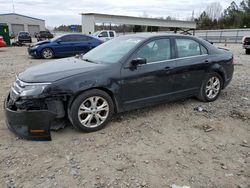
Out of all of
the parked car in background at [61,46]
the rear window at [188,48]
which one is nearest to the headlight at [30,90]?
the rear window at [188,48]

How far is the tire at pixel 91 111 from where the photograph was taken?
355 cm

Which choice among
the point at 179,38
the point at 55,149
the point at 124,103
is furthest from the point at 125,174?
the point at 179,38

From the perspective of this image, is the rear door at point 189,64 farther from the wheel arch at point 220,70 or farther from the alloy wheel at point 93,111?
the alloy wheel at point 93,111

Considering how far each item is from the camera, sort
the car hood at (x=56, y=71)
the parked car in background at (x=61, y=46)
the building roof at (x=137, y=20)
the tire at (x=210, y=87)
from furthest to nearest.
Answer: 1. the building roof at (x=137, y=20)
2. the parked car in background at (x=61, y=46)
3. the tire at (x=210, y=87)
4. the car hood at (x=56, y=71)

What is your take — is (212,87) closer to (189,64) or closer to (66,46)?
(189,64)

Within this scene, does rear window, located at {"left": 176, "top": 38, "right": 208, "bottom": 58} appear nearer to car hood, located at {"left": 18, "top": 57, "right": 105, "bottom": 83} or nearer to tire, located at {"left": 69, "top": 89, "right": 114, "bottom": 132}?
car hood, located at {"left": 18, "top": 57, "right": 105, "bottom": 83}

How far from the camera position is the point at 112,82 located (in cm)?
378

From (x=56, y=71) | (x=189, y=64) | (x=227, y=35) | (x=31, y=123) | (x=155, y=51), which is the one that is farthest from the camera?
(x=227, y=35)

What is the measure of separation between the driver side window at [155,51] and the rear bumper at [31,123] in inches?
71.5

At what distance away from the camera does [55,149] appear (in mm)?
3289

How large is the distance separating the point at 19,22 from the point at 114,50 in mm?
64405

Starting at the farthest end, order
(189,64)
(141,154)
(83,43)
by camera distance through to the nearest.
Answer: (83,43) → (189,64) → (141,154)

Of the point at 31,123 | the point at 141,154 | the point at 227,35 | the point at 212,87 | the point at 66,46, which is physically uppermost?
the point at 227,35

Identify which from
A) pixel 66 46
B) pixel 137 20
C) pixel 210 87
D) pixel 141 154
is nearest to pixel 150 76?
pixel 141 154
